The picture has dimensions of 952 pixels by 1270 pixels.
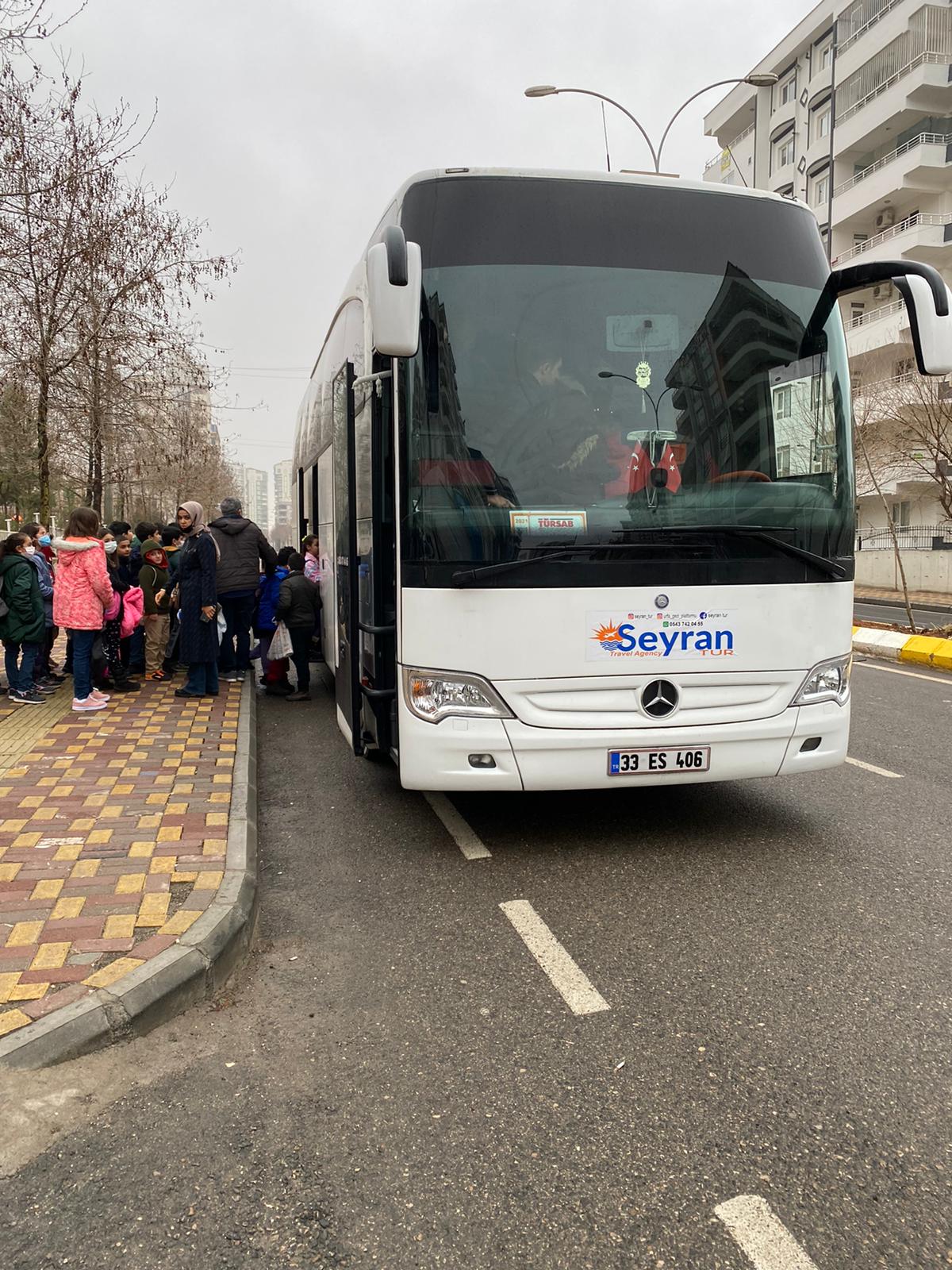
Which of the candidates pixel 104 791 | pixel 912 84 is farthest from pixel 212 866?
pixel 912 84

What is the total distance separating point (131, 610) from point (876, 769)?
6.75 metres

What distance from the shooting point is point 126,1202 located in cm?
228

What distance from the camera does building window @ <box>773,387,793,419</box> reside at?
15.0 feet

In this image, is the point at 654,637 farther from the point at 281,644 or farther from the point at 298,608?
the point at 281,644

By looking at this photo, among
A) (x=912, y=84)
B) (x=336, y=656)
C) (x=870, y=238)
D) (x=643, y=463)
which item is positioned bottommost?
(x=336, y=656)

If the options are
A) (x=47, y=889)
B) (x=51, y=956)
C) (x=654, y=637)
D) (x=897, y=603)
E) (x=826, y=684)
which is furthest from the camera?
(x=897, y=603)

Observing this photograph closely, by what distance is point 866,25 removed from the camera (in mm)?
38625

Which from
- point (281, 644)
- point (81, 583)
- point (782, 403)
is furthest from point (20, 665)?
point (782, 403)

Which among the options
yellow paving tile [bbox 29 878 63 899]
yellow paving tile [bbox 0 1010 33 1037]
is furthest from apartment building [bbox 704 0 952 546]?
yellow paving tile [bbox 0 1010 33 1037]

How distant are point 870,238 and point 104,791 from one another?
42.9 metres

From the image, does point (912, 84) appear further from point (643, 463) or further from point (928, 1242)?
point (928, 1242)

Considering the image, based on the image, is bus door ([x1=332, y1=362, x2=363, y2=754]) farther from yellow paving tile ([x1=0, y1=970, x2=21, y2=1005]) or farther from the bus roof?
yellow paving tile ([x1=0, y1=970, x2=21, y2=1005])

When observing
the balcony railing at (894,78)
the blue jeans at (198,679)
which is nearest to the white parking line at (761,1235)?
the blue jeans at (198,679)

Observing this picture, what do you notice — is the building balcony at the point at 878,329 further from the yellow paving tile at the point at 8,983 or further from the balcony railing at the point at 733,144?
the yellow paving tile at the point at 8,983
